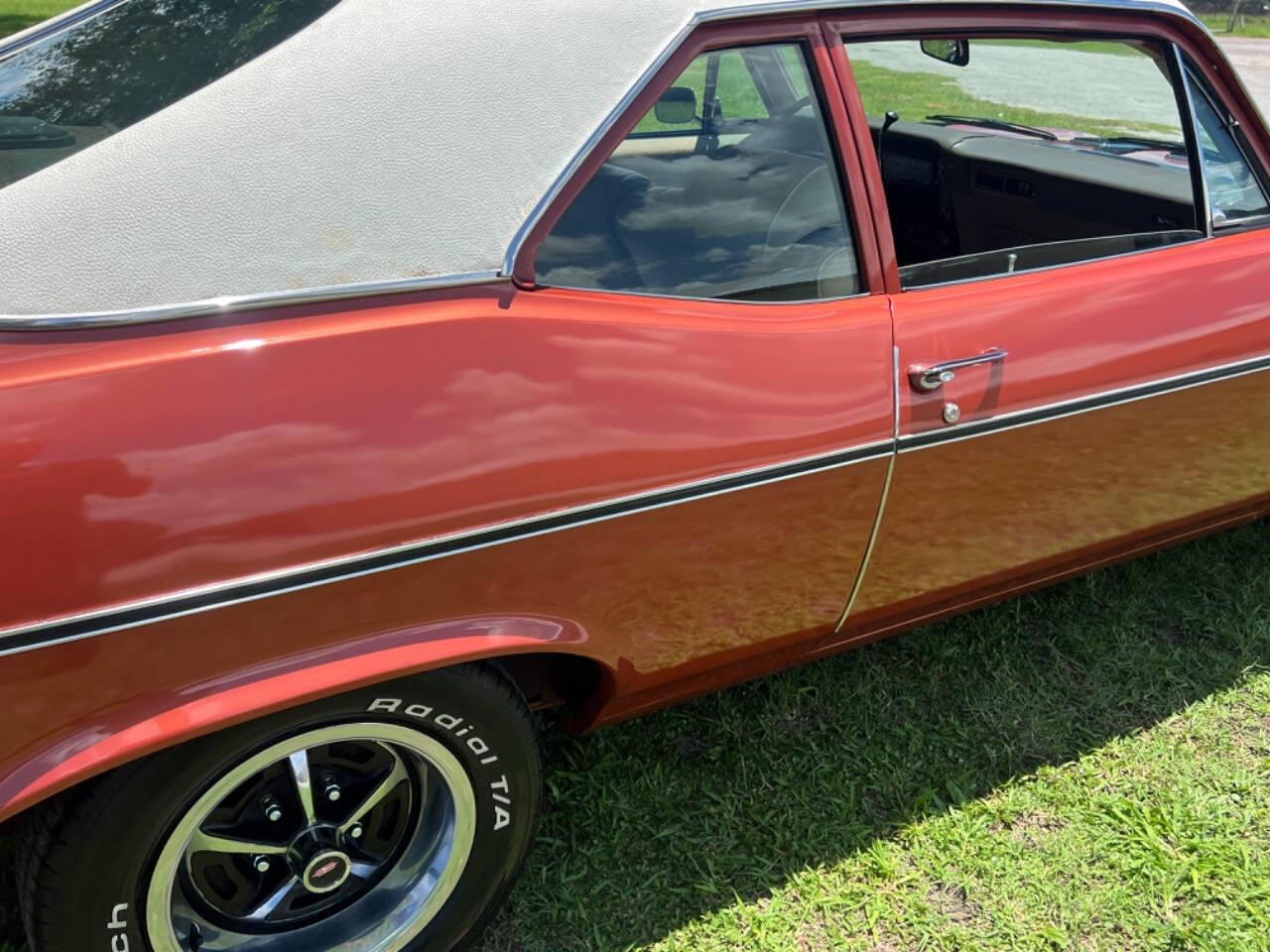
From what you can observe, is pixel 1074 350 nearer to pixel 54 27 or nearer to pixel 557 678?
pixel 557 678

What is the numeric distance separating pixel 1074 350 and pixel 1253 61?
17.2 metres

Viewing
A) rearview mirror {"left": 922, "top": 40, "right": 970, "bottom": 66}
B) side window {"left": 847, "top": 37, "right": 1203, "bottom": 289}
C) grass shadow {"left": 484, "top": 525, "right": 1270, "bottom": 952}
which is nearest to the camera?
grass shadow {"left": 484, "top": 525, "right": 1270, "bottom": 952}

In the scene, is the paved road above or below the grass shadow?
below

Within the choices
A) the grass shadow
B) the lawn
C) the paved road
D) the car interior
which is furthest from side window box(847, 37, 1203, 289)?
the lawn

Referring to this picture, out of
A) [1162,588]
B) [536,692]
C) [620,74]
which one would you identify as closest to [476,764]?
[536,692]

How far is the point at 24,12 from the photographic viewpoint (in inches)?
550

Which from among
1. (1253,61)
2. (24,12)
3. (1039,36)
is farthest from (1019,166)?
(1253,61)

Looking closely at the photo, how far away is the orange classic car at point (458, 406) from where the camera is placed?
140 cm

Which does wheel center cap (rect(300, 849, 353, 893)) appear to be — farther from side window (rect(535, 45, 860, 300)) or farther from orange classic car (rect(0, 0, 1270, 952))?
side window (rect(535, 45, 860, 300))

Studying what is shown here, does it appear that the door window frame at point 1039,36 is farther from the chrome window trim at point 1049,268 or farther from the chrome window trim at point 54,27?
the chrome window trim at point 54,27

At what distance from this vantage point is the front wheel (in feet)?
4.99

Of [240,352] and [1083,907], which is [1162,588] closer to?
[1083,907]

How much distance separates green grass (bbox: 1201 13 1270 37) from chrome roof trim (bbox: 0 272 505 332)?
2496 cm

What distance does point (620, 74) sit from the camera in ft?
5.57
